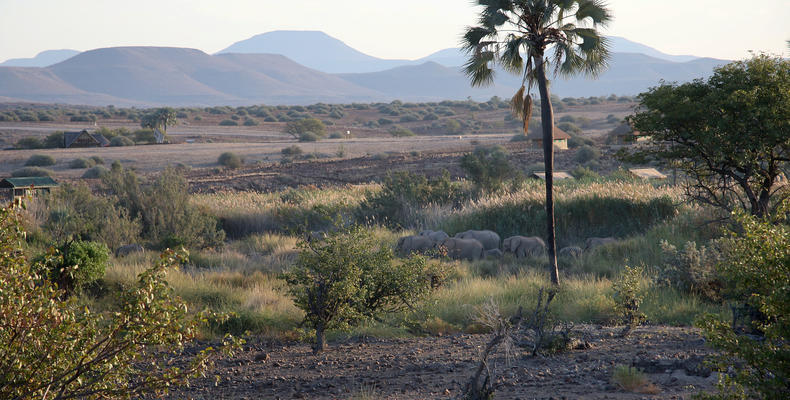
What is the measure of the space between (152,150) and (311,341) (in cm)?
3616

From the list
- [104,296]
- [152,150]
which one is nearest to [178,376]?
[104,296]

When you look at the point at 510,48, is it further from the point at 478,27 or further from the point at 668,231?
the point at 668,231

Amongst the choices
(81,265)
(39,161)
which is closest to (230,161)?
(39,161)

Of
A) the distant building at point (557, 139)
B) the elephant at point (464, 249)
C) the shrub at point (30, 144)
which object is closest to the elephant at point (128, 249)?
the elephant at point (464, 249)

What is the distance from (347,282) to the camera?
694cm

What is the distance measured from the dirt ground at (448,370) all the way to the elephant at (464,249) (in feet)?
18.5

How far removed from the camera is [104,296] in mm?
10297

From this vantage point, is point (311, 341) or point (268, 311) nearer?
point (311, 341)

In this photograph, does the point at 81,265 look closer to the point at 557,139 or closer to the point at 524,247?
the point at 524,247

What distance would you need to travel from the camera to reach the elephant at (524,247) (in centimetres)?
1354

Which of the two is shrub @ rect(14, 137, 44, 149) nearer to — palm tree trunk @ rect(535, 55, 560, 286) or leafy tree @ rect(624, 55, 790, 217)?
palm tree trunk @ rect(535, 55, 560, 286)

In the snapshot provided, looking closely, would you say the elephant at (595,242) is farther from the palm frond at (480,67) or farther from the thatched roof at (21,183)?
the thatched roof at (21,183)

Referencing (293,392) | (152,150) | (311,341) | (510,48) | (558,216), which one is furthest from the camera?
(152,150)

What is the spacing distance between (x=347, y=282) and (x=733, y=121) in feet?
19.4
